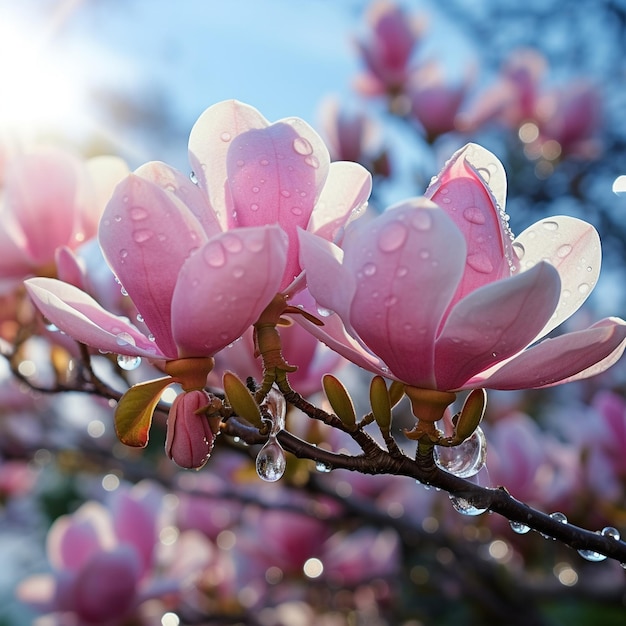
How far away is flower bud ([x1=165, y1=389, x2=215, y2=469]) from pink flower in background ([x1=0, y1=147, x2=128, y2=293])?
406mm

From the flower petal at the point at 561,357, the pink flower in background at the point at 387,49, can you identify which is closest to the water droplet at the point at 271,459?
the flower petal at the point at 561,357

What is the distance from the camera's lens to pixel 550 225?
56 centimetres

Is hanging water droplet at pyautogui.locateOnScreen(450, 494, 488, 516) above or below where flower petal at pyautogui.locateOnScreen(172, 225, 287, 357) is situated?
below

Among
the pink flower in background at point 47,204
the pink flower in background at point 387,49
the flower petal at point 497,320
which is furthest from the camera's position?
the pink flower in background at point 387,49

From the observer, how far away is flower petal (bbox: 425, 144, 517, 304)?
20.1 inches

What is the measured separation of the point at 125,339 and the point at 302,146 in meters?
0.18

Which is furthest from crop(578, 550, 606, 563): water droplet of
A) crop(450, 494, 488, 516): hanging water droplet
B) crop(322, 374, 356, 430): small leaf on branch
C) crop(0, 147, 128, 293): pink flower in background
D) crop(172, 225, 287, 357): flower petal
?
crop(0, 147, 128, 293): pink flower in background

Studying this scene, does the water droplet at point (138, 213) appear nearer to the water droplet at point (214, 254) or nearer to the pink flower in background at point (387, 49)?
the water droplet at point (214, 254)

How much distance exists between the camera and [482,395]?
0.53m

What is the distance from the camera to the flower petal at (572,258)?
0.55 m

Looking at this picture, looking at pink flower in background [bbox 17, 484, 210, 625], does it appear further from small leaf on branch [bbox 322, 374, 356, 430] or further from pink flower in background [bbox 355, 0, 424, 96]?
pink flower in background [bbox 355, 0, 424, 96]

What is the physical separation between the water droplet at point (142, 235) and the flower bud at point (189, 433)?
0.11 metres

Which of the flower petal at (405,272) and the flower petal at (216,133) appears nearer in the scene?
the flower petal at (405,272)

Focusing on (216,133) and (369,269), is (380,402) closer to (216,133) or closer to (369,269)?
(369,269)
